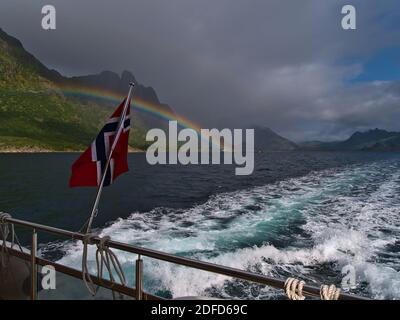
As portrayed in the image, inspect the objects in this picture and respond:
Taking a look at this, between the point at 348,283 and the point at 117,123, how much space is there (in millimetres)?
10727

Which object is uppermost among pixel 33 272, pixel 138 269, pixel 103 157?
pixel 103 157

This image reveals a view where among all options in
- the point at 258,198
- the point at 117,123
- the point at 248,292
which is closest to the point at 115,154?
the point at 117,123

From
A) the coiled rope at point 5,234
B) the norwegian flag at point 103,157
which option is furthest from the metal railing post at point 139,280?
the coiled rope at point 5,234

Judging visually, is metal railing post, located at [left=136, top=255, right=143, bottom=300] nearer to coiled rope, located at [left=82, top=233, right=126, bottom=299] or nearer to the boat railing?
the boat railing

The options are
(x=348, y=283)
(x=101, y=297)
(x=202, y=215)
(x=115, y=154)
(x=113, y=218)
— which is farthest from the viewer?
(x=113, y=218)

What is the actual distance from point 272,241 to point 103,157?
541 inches

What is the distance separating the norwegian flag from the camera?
458cm

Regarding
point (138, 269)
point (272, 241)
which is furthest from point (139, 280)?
point (272, 241)

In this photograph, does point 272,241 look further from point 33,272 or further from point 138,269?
point 138,269

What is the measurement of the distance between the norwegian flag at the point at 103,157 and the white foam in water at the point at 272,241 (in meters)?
7.66

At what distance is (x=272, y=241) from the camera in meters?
16.9

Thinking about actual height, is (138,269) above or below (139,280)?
above

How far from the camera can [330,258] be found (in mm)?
14586
